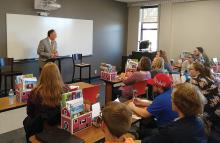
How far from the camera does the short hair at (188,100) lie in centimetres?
161

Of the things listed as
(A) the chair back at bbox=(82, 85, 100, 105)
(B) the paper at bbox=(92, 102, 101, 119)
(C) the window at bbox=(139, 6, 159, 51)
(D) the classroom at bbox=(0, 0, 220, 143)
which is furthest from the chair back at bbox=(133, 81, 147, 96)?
(C) the window at bbox=(139, 6, 159, 51)

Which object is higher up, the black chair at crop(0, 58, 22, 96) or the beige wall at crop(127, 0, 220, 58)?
the beige wall at crop(127, 0, 220, 58)

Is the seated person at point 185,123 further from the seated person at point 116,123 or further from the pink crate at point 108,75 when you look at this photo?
the pink crate at point 108,75

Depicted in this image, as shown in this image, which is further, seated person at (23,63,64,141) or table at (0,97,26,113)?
table at (0,97,26,113)

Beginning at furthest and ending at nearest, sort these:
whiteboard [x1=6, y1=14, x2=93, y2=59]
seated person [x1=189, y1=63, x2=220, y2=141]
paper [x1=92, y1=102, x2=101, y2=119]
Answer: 1. whiteboard [x1=6, y1=14, x2=93, y2=59]
2. seated person [x1=189, y1=63, x2=220, y2=141]
3. paper [x1=92, y1=102, x2=101, y2=119]

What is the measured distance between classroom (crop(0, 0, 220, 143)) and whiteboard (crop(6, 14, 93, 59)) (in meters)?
0.02

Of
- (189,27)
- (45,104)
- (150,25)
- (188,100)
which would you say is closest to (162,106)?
(188,100)

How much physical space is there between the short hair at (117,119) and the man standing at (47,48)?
14.8ft

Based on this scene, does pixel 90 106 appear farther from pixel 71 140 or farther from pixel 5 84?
pixel 5 84

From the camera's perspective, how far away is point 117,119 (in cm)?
138

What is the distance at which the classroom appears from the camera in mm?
1729

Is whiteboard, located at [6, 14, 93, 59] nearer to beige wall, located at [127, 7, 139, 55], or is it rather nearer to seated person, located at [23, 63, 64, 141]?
beige wall, located at [127, 7, 139, 55]

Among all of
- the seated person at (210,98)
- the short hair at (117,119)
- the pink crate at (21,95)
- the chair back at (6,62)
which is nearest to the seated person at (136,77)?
the seated person at (210,98)

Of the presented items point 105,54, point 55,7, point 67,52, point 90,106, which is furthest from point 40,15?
point 90,106
